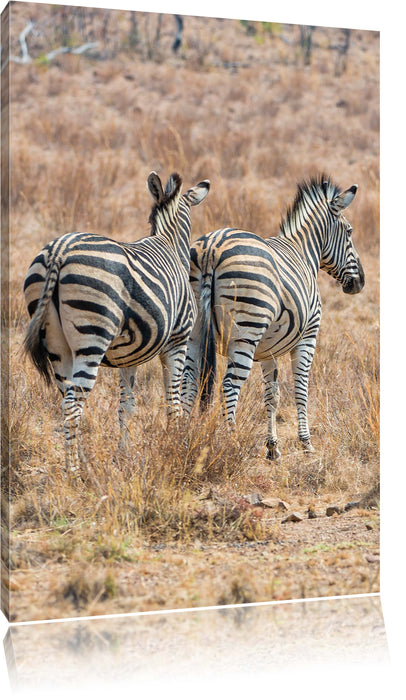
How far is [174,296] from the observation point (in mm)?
6234

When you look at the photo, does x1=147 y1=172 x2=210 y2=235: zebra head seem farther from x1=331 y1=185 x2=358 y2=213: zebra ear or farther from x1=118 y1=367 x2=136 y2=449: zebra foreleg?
x1=331 y1=185 x2=358 y2=213: zebra ear

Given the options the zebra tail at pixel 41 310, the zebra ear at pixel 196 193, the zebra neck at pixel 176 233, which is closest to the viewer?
the zebra tail at pixel 41 310

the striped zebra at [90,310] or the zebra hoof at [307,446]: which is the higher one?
the striped zebra at [90,310]

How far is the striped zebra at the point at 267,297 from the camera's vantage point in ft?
21.8

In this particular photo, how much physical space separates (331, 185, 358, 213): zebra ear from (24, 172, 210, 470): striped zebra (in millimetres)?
2102

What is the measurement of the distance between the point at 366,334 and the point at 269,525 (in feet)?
11.6

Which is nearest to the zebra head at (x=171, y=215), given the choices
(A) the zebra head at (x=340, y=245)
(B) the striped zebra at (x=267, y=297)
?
(B) the striped zebra at (x=267, y=297)

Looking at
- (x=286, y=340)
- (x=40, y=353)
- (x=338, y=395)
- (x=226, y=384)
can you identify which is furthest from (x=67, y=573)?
(x=338, y=395)

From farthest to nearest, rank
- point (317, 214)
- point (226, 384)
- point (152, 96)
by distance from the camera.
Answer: point (152, 96) → point (317, 214) → point (226, 384)

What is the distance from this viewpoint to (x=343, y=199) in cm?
766

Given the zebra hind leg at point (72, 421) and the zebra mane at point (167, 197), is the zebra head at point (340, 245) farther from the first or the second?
the zebra hind leg at point (72, 421)

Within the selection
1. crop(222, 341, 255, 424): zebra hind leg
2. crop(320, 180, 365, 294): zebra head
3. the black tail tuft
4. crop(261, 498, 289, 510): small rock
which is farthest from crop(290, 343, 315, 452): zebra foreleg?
the black tail tuft

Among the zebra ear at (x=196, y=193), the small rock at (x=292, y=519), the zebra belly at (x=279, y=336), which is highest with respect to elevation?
the zebra ear at (x=196, y=193)
